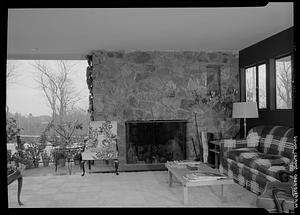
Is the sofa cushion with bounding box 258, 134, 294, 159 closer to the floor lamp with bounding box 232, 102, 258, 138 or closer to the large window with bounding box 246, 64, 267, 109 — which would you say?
the floor lamp with bounding box 232, 102, 258, 138

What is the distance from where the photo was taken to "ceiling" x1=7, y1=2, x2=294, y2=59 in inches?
137

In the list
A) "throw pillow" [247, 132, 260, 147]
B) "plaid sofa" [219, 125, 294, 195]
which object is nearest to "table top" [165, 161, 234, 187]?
"plaid sofa" [219, 125, 294, 195]

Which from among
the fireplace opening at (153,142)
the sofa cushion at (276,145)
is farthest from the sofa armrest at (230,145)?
the fireplace opening at (153,142)

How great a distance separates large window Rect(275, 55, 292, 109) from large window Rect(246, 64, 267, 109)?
16.4 inches

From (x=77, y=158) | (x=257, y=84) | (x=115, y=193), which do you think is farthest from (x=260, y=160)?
(x=77, y=158)

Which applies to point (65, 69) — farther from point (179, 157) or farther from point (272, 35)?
point (272, 35)

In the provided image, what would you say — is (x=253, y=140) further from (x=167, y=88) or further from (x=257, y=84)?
(x=167, y=88)

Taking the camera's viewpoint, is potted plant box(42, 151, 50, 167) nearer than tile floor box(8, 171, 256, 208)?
No

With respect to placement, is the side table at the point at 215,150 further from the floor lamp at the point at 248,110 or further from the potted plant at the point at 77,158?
the potted plant at the point at 77,158

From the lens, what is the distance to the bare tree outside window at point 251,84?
5.67 m

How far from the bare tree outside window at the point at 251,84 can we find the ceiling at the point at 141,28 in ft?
1.78

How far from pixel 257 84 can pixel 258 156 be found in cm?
202

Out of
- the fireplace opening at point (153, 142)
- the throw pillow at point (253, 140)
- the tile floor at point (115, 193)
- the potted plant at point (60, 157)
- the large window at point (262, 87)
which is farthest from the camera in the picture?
the potted plant at point (60, 157)

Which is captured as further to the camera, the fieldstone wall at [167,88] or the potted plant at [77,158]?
the potted plant at [77,158]
